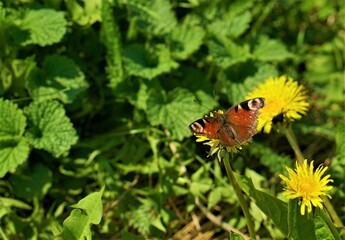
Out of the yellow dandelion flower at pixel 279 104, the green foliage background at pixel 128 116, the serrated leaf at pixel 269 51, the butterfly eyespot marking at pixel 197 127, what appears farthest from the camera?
the serrated leaf at pixel 269 51

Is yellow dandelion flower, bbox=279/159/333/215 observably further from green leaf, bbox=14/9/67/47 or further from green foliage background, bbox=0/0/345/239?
green leaf, bbox=14/9/67/47

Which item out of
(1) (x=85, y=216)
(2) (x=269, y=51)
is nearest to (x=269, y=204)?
(1) (x=85, y=216)

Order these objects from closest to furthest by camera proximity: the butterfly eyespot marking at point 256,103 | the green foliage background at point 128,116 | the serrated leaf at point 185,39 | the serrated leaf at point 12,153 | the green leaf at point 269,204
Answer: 1. the butterfly eyespot marking at point 256,103
2. the green leaf at point 269,204
3. the serrated leaf at point 12,153
4. the green foliage background at point 128,116
5. the serrated leaf at point 185,39

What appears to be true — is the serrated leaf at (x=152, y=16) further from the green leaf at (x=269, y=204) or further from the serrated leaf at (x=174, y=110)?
the green leaf at (x=269, y=204)

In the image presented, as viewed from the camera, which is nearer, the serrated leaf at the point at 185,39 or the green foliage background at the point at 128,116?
the green foliage background at the point at 128,116

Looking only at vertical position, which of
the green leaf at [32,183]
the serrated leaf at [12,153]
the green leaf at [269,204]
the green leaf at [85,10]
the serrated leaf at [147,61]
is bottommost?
the green leaf at [32,183]

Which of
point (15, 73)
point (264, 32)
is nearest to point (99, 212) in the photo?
point (15, 73)

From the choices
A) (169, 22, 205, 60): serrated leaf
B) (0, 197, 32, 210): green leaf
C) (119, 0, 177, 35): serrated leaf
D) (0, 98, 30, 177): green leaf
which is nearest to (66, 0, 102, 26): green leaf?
(119, 0, 177, 35): serrated leaf

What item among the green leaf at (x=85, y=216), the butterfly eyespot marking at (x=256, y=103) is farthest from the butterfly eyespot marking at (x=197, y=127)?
the green leaf at (x=85, y=216)

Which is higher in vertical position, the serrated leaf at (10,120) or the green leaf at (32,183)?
the serrated leaf at (10,120)
